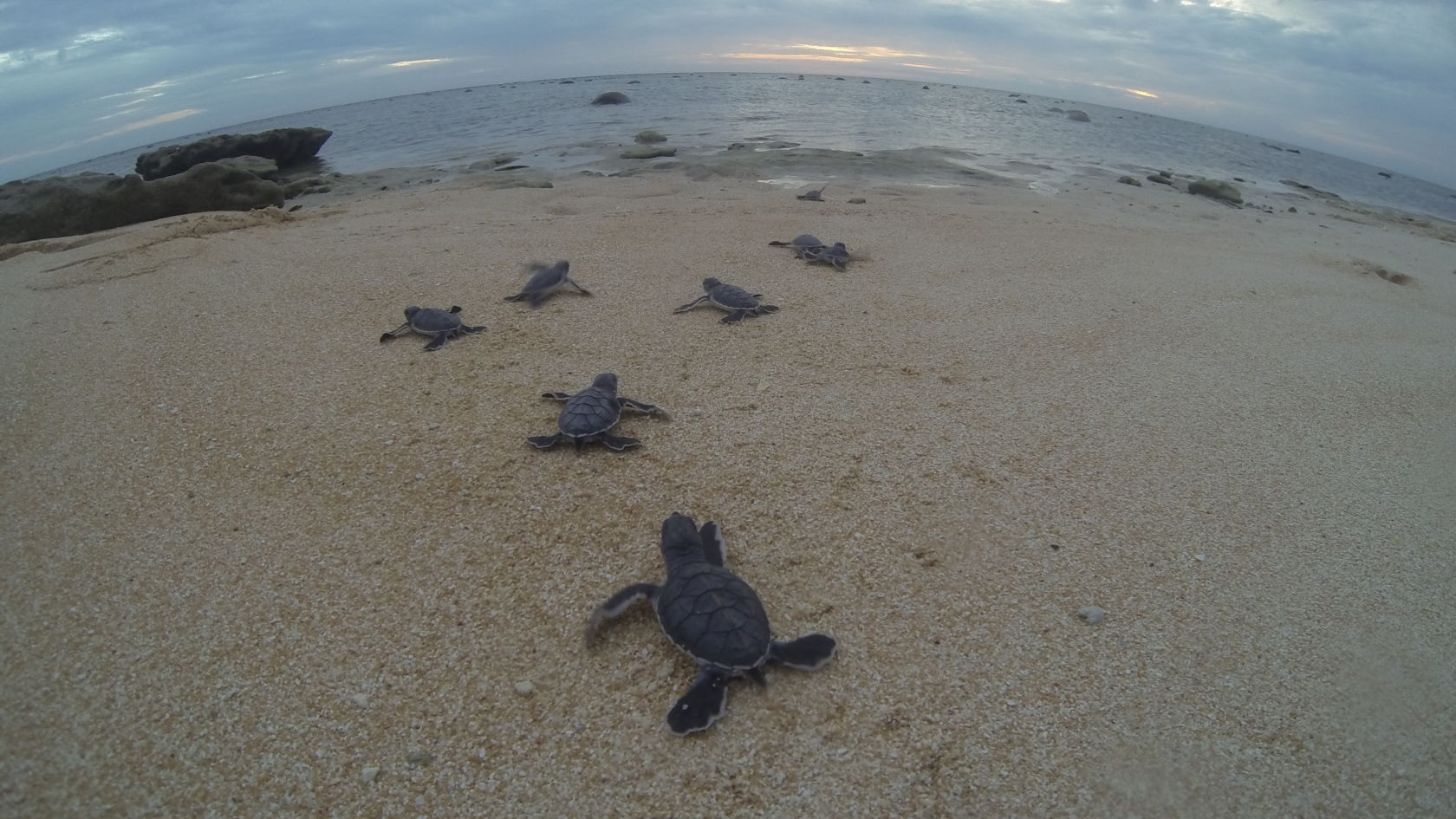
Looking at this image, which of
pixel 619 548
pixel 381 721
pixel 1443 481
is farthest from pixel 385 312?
pixel 1443 481

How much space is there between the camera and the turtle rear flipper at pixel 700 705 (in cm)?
175

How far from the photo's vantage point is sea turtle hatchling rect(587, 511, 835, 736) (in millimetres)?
1815

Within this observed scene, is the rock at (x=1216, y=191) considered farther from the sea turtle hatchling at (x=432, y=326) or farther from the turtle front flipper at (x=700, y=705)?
the turtle front flipper at (x=700, y=705)

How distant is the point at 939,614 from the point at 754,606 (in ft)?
2.32

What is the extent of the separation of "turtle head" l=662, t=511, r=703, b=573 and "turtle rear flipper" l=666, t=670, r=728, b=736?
1.48 feet

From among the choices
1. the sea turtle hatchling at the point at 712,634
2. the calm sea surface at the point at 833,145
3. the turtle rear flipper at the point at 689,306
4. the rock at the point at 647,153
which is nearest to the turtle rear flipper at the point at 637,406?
the sea turtle hatchling at the point at 712,634

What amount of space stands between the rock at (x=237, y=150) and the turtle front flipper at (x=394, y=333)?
17475mm

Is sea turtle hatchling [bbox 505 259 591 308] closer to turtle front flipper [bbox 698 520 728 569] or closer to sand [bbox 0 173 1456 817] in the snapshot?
sand [bbox 0 173 1456 817]

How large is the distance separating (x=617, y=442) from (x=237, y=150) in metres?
22.6

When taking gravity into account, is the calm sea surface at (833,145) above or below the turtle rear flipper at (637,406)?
above

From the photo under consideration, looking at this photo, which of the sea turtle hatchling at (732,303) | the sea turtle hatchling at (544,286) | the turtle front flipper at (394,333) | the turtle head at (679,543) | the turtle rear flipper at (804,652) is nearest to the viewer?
the turtle rear flipper at (804,652)

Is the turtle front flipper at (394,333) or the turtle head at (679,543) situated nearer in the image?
the turtle head at (679,543)

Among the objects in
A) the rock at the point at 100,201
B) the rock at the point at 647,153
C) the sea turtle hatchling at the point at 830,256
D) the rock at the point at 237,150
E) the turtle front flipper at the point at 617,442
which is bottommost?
the turtle front flipper at the point at 617,442

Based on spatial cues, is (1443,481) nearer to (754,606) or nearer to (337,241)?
(754,606)
